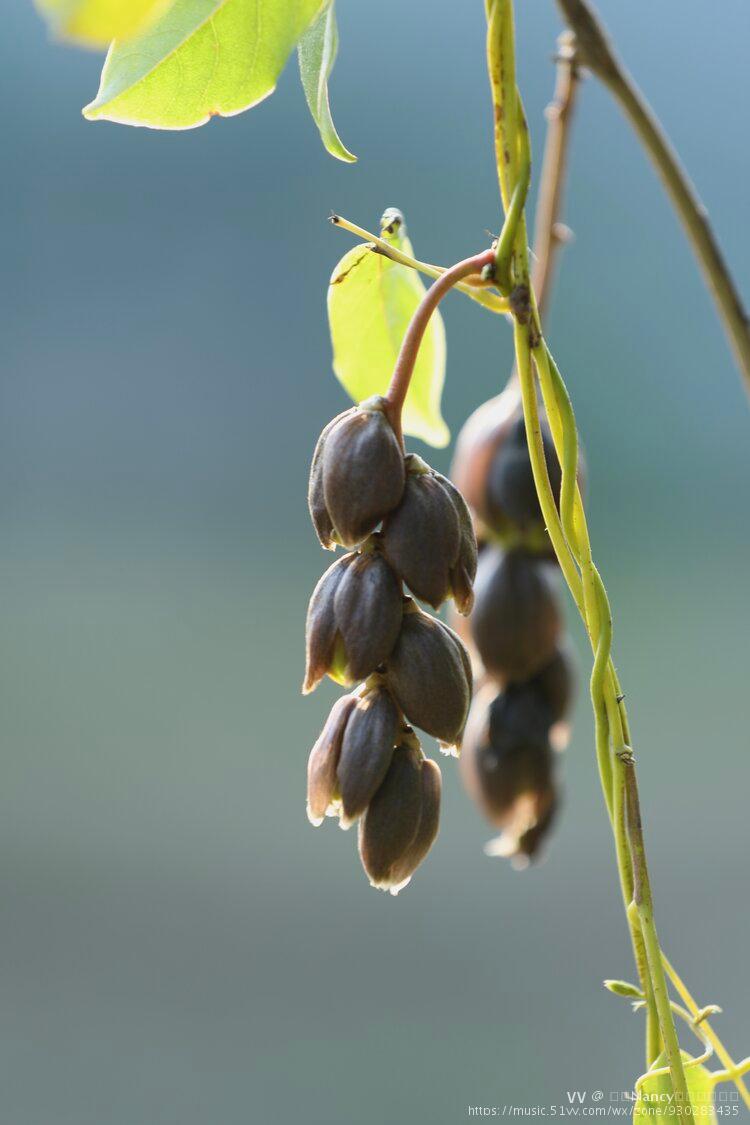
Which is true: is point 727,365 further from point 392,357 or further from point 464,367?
point 392,357

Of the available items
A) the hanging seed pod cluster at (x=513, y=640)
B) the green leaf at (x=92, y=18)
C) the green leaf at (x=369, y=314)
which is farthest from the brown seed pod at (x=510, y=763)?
the green leaf at (x=92, y=18)

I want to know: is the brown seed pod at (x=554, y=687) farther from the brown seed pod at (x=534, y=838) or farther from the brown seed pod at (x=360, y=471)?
the brown seed pod at (x=360, y=471)

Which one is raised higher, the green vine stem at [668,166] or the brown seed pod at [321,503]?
the green vine stem at [668,166]

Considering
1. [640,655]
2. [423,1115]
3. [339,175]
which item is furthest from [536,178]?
[423,1115]

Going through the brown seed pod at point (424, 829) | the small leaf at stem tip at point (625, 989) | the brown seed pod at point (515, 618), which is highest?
the brown seed pod at point (515, 618)

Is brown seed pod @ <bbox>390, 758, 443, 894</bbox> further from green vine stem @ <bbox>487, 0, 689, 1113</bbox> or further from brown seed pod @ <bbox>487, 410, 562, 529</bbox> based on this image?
brown seed pod @ <bbox>487, 410, 562, 529</bbox>

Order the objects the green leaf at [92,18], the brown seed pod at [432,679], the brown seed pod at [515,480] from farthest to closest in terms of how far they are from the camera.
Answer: the brown seed pod at [515,480] → the brown seed pod at [432,679] → the green leaf at [92,18]

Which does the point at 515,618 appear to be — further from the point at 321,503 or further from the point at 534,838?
the point at 321,503

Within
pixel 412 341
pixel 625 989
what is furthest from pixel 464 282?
pixel 625 989
